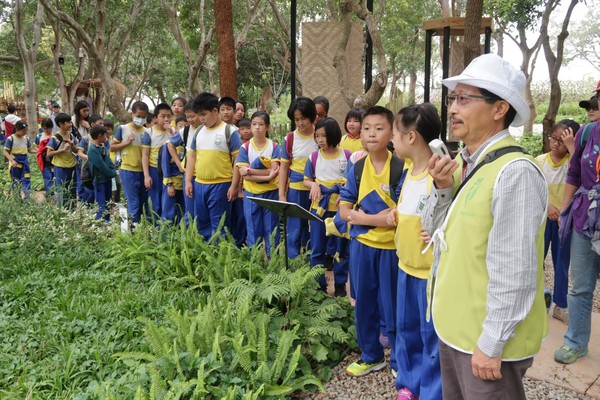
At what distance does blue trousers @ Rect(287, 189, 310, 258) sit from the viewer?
4887 mm

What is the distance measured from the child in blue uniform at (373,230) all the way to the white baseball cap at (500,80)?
1290mm

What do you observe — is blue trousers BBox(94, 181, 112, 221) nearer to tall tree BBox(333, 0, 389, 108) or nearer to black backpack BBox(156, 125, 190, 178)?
black backpack BBox(156, 125, 190, 178)

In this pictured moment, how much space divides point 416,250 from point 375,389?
43.4 inches

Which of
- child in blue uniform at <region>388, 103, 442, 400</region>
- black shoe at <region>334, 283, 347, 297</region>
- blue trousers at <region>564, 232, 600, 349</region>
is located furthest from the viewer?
black shoe at <region>334, 283, 347, 297</region>

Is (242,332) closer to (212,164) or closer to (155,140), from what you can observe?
(212,164)

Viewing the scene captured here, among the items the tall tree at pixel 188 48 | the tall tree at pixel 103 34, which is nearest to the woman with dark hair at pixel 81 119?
the tall tree at pixel 103 34

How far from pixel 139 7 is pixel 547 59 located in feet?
43.3

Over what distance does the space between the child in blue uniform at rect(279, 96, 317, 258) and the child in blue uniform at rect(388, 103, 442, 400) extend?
2.20m

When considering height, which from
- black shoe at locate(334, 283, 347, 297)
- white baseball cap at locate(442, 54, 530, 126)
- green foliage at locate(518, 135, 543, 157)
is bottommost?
black shoe at locate(334, 283, 347, 297)

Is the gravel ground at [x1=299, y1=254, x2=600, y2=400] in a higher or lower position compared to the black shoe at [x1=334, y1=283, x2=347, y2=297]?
lower

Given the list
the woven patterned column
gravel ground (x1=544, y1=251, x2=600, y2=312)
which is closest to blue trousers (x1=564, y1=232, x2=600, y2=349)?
gravel ground (x1=544, y1=251, x2=600, y2=312)

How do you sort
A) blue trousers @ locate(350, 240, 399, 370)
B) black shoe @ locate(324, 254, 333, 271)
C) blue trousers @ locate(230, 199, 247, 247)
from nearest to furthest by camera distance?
blue trousers @ locate(350, 240, 399, 370)
black shoe @ locate(324, 254, 333, 271)
blue trousers @ locate(230, 199, 247, 247)

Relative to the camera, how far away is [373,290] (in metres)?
3.21

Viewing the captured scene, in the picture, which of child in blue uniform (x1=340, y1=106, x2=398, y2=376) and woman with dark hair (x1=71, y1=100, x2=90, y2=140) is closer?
child in blue uniform (x1=340, y1=106, x2=398, y2=376)
